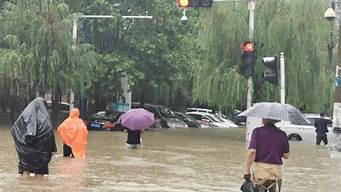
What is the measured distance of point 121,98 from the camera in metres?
44.3

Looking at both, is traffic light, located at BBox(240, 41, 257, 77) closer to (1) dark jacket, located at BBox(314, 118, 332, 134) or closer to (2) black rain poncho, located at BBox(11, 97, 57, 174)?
(2) black rain poncho, located at BBox(11, 97, 57, 174)

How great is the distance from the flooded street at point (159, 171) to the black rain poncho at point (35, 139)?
369 mm

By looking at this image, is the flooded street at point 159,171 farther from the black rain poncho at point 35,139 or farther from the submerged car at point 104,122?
the submerged car at point 104,122

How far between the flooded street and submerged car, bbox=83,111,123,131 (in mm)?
14706

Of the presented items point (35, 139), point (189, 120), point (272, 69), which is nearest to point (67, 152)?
point (35, 139)

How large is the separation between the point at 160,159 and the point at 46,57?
1646 centimetres

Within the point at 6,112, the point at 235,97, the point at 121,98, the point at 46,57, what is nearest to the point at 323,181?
the point at 235,97

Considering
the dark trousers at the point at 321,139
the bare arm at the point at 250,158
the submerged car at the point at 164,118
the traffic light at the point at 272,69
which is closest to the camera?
the bare arm at the point at 250,158

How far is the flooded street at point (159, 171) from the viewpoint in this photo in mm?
13328

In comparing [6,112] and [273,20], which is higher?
[273,20]

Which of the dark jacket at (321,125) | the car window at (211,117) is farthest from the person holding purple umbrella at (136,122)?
the car window at (211,117)

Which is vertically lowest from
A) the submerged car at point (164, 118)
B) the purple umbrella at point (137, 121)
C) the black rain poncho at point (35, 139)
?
the submerged car at point (164, 118)

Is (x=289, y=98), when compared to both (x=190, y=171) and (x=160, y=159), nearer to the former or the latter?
(x=160, y=159)

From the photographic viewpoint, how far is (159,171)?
16.4 meters
